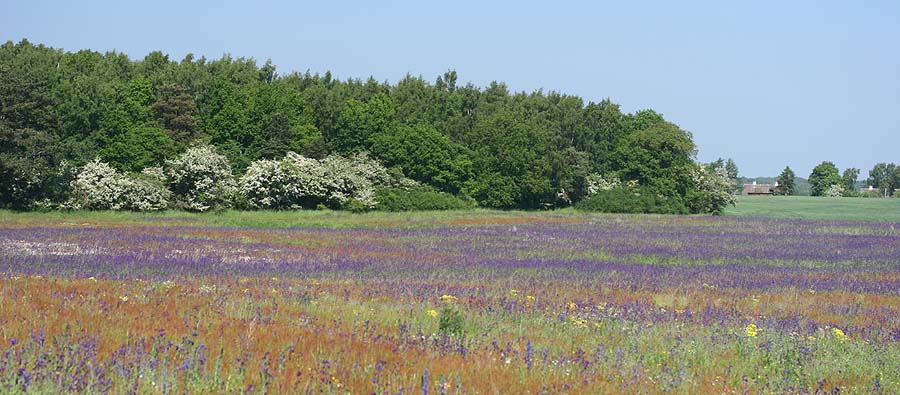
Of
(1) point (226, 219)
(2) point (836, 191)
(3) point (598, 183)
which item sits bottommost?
(1) point (226, 219)

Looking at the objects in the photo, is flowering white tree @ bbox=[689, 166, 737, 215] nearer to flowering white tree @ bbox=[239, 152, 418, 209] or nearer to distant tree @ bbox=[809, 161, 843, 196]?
flowering white tree @ bbox=[239, 152, 418, 209]

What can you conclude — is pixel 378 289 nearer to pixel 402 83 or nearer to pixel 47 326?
pixel 47 326

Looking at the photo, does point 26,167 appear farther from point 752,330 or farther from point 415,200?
point 752,330

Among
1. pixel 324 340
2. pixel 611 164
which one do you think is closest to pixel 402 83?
pixel 611 164

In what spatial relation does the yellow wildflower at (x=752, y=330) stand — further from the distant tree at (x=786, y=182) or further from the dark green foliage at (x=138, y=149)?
the distant tree at (x=786, y=182)

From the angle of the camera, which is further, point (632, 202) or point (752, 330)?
point (632, 202)

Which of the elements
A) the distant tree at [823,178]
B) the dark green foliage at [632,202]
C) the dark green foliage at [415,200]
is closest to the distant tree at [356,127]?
the dark green foliage at [415,200]

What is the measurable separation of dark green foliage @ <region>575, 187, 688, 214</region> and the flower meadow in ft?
162

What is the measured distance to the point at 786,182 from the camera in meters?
188

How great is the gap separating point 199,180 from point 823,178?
165462 millimetres

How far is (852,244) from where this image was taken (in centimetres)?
3628

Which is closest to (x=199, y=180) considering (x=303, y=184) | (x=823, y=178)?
(x=303, y=184)

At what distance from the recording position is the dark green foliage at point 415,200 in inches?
2621

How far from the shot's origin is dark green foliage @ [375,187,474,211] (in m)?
66.6
